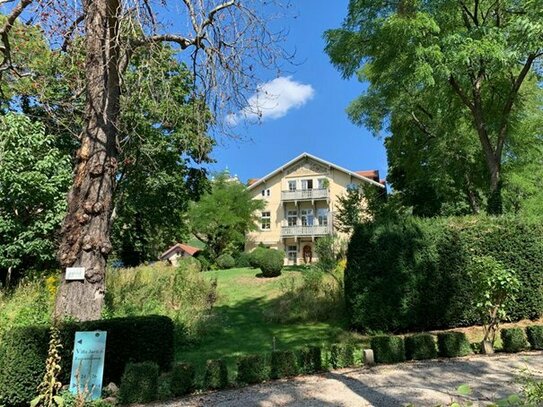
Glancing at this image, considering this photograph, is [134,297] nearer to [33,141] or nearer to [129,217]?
[33,141]

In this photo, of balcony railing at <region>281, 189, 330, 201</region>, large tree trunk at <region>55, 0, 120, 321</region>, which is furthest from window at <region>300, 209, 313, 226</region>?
large tree trunk at <region>55, 0, 120, 321</region>

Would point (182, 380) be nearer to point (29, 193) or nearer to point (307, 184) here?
point (29, 193)

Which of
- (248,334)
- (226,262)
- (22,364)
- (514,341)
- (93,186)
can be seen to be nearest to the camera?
(22,364)

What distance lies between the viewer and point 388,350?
646cm

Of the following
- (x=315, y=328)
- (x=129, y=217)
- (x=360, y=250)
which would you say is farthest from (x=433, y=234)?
(x=129, y=217)

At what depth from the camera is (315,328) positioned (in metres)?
10.2

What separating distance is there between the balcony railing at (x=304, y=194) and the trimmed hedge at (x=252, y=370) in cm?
2973

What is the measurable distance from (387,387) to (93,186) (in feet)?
15.5

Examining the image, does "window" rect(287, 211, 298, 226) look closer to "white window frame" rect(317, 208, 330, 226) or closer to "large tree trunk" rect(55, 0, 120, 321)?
"white window frame" rect(317, 208, 330, 226)

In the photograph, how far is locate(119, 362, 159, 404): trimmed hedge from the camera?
4770 mm

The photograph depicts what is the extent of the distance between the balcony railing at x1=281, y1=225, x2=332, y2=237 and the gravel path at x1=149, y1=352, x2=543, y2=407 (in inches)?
1111

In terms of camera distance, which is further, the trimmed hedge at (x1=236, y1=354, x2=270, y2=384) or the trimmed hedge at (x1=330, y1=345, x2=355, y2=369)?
the trimmed hedge at (x1=330, y1=345, x2=355, y2=369)

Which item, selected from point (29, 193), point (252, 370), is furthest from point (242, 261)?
point (252, 370)

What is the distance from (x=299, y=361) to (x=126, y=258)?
19.9m
